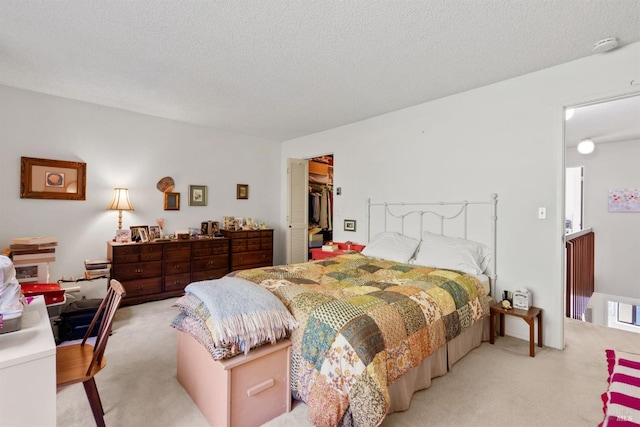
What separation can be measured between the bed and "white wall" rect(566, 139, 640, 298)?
3.86m

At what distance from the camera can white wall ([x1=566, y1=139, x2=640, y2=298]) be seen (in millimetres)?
4909

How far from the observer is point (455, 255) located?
3053mm

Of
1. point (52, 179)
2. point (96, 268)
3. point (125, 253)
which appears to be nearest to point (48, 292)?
point (96, 268)

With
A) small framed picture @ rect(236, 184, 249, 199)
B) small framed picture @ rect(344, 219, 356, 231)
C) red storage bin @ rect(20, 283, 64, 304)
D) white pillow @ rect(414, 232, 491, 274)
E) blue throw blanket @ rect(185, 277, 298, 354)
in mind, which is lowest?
red storage bin @ rect(20, 283, 64, 304)

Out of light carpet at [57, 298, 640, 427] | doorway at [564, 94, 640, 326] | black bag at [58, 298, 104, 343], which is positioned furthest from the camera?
doorway at [564, 94, 640, 326]

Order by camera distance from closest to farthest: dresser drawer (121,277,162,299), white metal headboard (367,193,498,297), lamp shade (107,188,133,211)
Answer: white metal headboard (367,193,498,297), dresser drawer (121,277,162,299), lamp shade (107,188,133,211)

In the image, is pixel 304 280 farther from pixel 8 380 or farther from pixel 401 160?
pixel 401 160

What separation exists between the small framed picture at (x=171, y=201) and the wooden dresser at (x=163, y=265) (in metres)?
0.67

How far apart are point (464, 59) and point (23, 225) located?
504 centimetres

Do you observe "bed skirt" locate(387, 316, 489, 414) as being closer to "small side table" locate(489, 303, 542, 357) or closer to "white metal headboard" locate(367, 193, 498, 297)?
"small side table" locate(489, 303, 542, 357)

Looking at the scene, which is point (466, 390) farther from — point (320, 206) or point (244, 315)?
point (320, 206)

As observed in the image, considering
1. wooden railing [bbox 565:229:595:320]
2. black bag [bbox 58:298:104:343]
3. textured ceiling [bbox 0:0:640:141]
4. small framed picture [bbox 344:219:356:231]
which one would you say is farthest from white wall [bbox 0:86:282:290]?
wooden railing [bbox 565:229:595:320]

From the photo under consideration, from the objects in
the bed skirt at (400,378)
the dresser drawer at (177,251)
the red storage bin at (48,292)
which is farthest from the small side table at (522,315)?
the red storage bin at (48,292)

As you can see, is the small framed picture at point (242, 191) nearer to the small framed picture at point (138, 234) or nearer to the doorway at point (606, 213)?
the small framed picture at point (138, 234)
